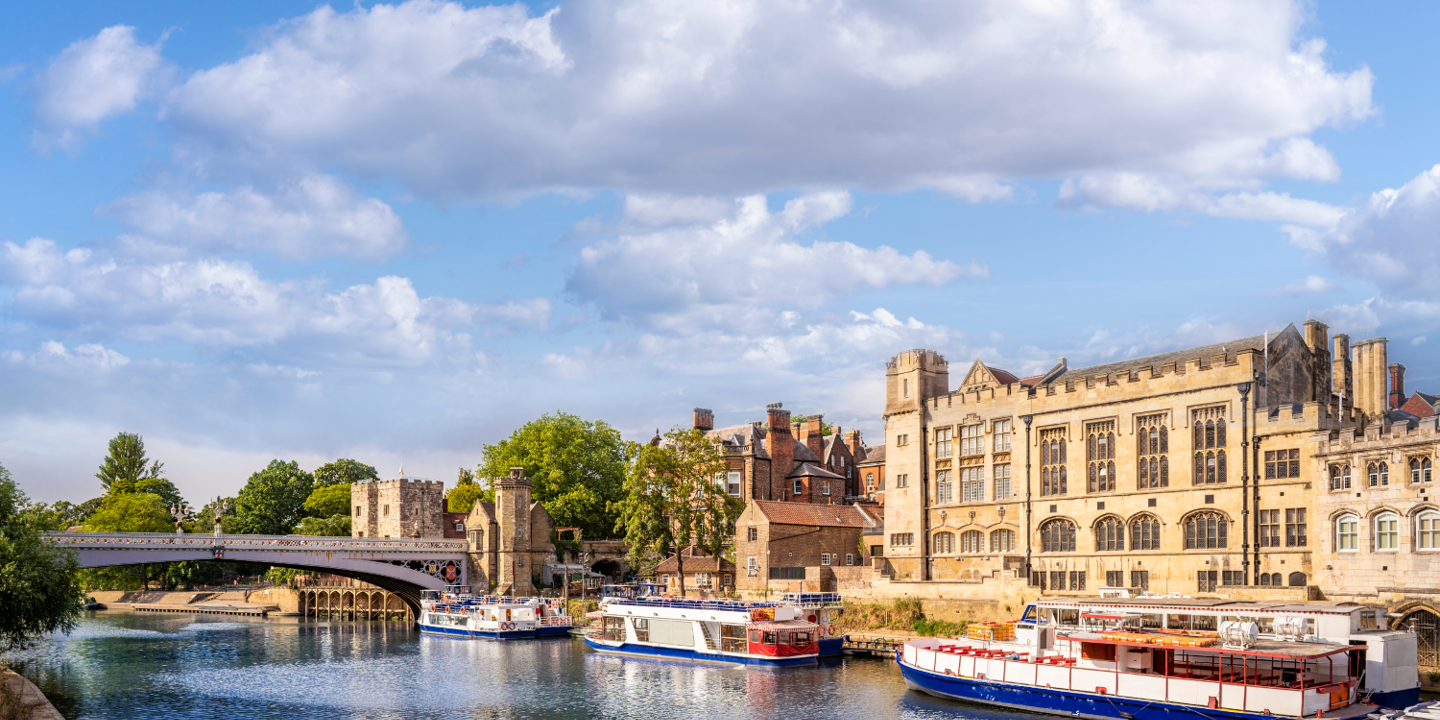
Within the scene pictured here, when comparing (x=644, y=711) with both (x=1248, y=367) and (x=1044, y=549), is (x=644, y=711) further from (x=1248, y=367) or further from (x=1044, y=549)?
(x=1248, y=367)

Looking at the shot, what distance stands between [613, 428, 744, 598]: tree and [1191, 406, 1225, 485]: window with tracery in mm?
31376

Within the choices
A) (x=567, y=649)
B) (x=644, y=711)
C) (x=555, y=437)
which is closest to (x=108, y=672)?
(x=567, y=649)

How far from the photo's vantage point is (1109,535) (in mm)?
64062

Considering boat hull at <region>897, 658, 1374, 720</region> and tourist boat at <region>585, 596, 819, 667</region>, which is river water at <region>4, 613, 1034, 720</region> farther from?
tourist boat at <region>585, 596, 819, 667</region>

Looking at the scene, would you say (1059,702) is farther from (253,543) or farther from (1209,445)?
(253,543)

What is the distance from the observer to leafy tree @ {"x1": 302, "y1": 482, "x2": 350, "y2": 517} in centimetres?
13488

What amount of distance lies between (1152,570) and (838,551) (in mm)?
25335

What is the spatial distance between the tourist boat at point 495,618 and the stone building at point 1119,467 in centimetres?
2335

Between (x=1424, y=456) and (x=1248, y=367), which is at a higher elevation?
(x=1248, y=367)

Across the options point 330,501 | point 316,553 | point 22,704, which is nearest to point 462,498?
point 330,501

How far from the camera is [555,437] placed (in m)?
113

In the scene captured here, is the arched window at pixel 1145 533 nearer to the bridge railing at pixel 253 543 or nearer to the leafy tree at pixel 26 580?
the leafy tree at pixel 26 580

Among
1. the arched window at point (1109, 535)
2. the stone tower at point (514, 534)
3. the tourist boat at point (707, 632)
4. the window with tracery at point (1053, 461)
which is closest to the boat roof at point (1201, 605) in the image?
the arched window at point (1109, 535)

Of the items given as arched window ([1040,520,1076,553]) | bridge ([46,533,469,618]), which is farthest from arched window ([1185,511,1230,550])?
bridge ([46,533,469,618])
